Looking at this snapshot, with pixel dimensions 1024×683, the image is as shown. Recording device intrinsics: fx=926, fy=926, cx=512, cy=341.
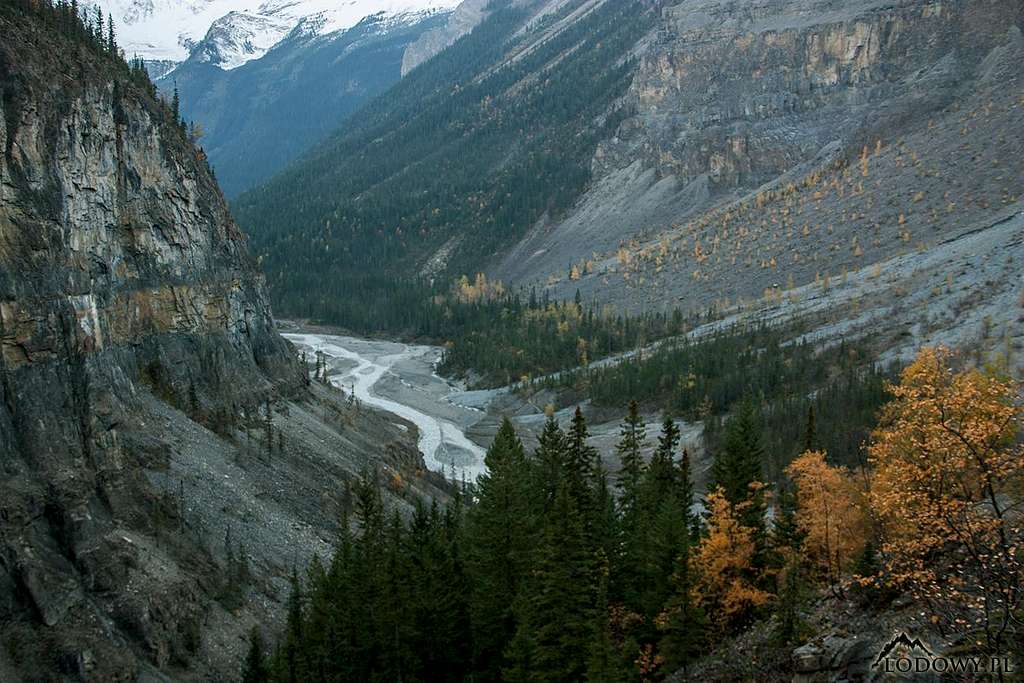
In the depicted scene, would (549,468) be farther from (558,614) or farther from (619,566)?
(558,614)

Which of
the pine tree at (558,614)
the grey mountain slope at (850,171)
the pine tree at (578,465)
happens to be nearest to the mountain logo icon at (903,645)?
the pine tree at (558,614)

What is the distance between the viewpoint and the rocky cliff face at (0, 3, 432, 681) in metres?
35.6

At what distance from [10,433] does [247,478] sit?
18.8m

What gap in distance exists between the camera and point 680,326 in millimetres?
138875

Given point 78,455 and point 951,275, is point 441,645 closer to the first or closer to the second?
point 78,455

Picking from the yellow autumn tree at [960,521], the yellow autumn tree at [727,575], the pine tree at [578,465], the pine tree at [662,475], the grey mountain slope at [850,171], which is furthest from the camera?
the grey mountain slope at [850,171]

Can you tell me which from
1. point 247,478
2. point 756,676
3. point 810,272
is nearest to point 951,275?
point 810,272

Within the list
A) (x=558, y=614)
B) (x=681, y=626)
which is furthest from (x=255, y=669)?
(x=681, y=626)

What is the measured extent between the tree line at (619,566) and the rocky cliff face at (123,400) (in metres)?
5.71

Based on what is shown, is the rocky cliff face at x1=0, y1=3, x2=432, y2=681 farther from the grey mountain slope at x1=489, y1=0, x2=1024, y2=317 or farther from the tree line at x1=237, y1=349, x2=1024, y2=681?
the grey mountain slope at x1=489, y1=0, x2=1024, y2=317

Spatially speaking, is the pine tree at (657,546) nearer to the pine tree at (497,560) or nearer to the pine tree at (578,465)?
the pine tree at (578,465)

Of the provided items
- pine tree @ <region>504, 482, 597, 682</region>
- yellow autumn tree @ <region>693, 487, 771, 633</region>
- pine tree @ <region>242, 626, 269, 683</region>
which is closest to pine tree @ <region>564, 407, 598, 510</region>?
pine tree @ <region>504, 482, 597, 682</region>

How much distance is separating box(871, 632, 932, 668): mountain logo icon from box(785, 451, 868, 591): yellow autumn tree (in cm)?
1041

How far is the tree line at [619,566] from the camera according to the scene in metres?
22.8
